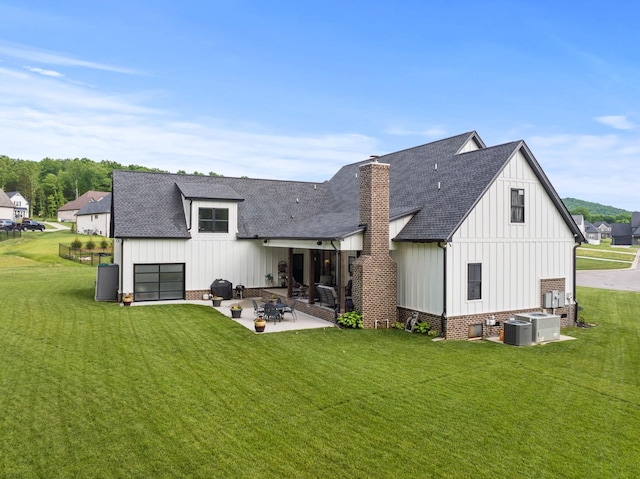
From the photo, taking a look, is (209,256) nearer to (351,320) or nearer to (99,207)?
(351,320)

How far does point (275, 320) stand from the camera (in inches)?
641

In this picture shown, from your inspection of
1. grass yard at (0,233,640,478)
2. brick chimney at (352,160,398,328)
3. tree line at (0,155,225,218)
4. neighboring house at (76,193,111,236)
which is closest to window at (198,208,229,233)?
grass yard at (0,233,640,478)

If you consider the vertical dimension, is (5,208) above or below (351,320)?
above

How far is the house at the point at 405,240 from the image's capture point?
1495 cm

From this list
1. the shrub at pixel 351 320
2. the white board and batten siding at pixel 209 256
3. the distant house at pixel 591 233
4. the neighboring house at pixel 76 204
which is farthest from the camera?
the distant house at pixel 591 233

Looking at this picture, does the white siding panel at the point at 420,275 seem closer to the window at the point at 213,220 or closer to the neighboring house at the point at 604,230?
the window at the point at 213,220

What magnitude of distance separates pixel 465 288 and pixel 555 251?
5158 millimetres

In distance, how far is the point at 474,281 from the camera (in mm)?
14977

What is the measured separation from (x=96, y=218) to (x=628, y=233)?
4792 inches

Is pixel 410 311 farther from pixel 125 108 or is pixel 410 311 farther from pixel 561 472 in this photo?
pixel 125 108

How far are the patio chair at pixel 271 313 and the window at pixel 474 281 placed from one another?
6901 millimetres

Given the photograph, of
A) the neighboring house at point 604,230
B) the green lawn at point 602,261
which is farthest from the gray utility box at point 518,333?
the neighboring house at point 604,230

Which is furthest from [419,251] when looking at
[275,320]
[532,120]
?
[532,120]

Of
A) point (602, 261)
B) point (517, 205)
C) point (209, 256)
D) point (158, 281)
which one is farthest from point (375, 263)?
point (602, 261)
